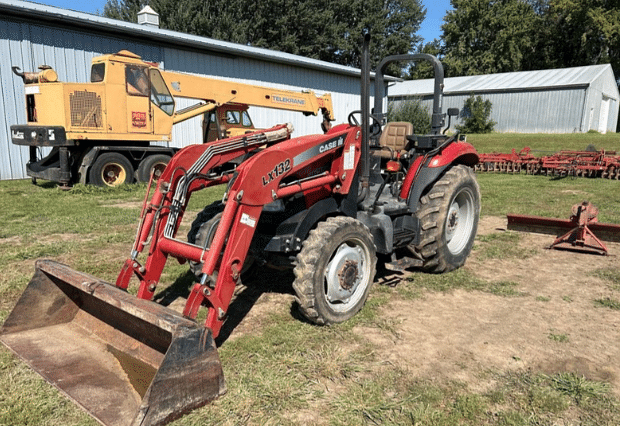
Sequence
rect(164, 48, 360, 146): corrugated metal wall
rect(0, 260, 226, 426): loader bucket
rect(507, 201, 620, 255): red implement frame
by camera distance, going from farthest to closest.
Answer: rect(164, 48, 360, 146): corrugated metal wall → rect(507, 201, 620, 255): red implement frame → rect(0, 260, 226, 426): loader bucket

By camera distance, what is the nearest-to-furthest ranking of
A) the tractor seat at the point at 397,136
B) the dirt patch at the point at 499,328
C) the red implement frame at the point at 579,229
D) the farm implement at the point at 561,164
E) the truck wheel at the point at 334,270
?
the dirt patch at the point at 499,328 < the truck wheel at the point at 334,270 < the tractor seat at the point at 397,136 < the red implement frame at the point at 579,229 < the farm implement at the point at 561,164

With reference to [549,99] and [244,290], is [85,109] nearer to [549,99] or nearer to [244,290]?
[244,290]

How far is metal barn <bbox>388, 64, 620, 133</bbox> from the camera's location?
2889 centimetres

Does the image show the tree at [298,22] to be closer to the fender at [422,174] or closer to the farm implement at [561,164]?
the farm implement at [561,164]

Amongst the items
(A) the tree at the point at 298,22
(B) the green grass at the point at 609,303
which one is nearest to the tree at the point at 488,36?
(A) the tree at the point at 298,22

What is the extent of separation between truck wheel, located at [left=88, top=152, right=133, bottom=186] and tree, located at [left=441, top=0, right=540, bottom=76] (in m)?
40.2

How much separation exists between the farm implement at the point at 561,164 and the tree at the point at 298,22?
2373cm

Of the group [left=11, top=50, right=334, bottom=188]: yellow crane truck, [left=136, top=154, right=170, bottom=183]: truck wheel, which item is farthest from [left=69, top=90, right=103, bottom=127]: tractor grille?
[left=136, top=154, right=170, bottom=183]: truck wheel

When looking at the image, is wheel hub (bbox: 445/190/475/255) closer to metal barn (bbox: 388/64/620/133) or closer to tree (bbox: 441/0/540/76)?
metal barn (bbox: 388/64/620/133)

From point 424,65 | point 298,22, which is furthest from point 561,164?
point 424,65

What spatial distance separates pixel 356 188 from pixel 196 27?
3276 centimetres

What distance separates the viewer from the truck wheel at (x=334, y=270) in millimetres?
3566

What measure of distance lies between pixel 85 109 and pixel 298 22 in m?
30.8

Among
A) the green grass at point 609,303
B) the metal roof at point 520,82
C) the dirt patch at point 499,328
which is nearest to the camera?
the dirt patch at point 499,328
